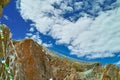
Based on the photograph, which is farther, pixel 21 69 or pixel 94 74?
pixel 94 74

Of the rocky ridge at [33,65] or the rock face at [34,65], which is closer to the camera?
the rocky ridge at [33,65]

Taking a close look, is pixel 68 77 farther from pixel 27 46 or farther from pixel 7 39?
Answer: pixel 7 39

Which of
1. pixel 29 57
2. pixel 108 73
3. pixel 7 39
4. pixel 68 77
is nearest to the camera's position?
pixel 7 39

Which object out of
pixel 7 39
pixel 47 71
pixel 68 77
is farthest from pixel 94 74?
pixel 7 39

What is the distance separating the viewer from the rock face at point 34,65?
25.2m

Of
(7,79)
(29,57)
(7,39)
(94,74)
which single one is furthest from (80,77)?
(7,79)

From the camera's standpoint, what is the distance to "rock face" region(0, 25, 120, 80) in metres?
25.2

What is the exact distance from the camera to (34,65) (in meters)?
41.7

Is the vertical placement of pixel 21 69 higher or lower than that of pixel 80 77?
lower

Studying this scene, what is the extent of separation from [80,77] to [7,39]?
114 feet

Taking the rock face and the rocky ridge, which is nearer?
the rocky ridge

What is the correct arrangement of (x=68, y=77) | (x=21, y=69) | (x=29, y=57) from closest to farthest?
(x=21, y=69)
(x=29, y=57)
(x=68, y=77)

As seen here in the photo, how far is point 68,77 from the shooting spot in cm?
5400

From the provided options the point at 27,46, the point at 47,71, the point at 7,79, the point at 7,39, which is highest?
the point at 27,46
